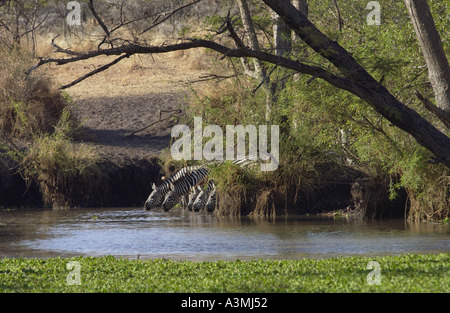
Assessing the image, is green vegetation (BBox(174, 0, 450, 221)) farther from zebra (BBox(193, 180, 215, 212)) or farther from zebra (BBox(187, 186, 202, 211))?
zebra (BBox(187, 186, 202, 211))

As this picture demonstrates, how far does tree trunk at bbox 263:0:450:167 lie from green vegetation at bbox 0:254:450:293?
2.26 m

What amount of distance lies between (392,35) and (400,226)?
4.11m

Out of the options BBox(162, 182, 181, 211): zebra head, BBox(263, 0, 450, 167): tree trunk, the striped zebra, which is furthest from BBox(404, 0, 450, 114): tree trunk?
Answer: BBox(162, 182, 181, 211): zebra head

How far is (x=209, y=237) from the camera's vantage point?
1503 centimetres

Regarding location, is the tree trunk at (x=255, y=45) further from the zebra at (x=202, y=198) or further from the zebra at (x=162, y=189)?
the zebra at (x=162, y=189)

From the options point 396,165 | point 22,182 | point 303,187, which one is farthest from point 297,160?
point 22,182

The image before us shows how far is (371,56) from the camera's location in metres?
13.8

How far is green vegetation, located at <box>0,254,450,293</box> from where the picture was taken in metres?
8.71

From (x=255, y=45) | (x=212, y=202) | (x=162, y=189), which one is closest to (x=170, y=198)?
(x=162, y=189)

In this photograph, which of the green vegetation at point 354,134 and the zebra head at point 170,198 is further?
the zebra head at point 170,198

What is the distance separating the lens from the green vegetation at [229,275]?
8711 mm

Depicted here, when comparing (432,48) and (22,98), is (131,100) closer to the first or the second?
(22,98)

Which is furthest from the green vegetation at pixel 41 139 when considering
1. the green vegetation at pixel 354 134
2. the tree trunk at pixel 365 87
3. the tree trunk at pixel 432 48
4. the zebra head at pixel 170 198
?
the tree trunk at pixel 432 48

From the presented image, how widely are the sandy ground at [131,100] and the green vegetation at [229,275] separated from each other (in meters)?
11.0
